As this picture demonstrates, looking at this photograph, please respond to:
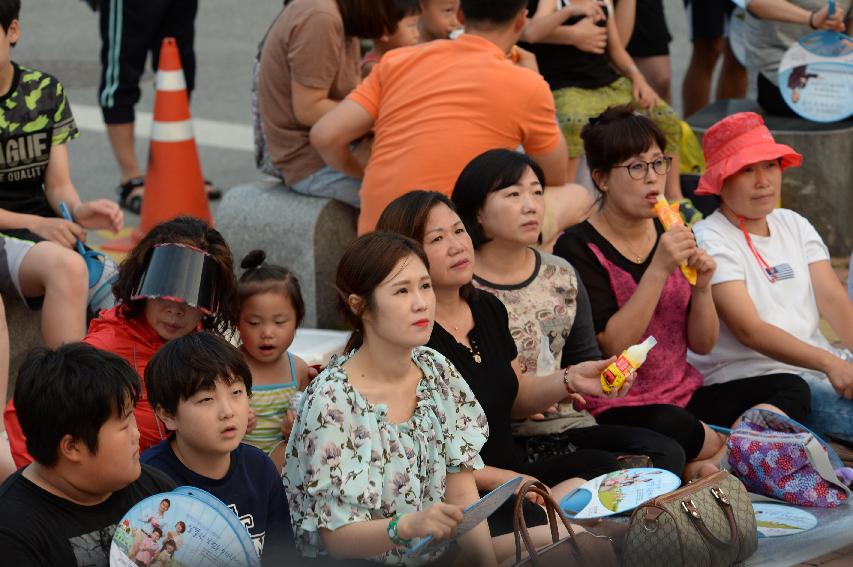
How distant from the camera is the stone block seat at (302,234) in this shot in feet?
19.5

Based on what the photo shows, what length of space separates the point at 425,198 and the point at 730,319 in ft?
4.84

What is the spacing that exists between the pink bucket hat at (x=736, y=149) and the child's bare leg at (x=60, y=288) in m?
2.28

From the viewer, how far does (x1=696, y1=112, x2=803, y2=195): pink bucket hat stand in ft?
16.9

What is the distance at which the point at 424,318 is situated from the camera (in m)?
3.61

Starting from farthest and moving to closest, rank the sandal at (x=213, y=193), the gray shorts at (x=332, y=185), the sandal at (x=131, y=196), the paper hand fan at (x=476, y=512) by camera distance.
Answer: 1. the sandal at (x=213, y=193)
2. the sandal at (x=131, y=196)
3. the gray shorts at (x=332, y=185)
4. the paper hand fan at (x=476, y=512)

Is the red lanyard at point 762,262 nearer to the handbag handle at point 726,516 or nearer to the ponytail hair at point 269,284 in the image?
the handbag handle at point 726,516

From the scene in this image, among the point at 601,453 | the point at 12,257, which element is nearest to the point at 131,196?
the point at 12,257

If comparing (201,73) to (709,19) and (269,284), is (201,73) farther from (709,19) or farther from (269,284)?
(269,284)

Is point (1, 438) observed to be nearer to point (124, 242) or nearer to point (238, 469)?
point (238, 469)

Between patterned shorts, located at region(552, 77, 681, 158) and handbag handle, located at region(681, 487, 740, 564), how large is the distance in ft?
8.88

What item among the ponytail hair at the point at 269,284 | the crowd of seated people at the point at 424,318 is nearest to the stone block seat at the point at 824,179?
the crowd of seated people at the point at 424,318

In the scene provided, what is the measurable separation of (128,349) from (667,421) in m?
1.80

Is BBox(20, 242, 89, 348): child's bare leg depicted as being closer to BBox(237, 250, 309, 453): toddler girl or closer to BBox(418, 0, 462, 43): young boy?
BBox(237, 250, 309, 453): toddler girl

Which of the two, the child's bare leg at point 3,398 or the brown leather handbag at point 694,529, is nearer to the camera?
the brown leather handbag at point 694,529
